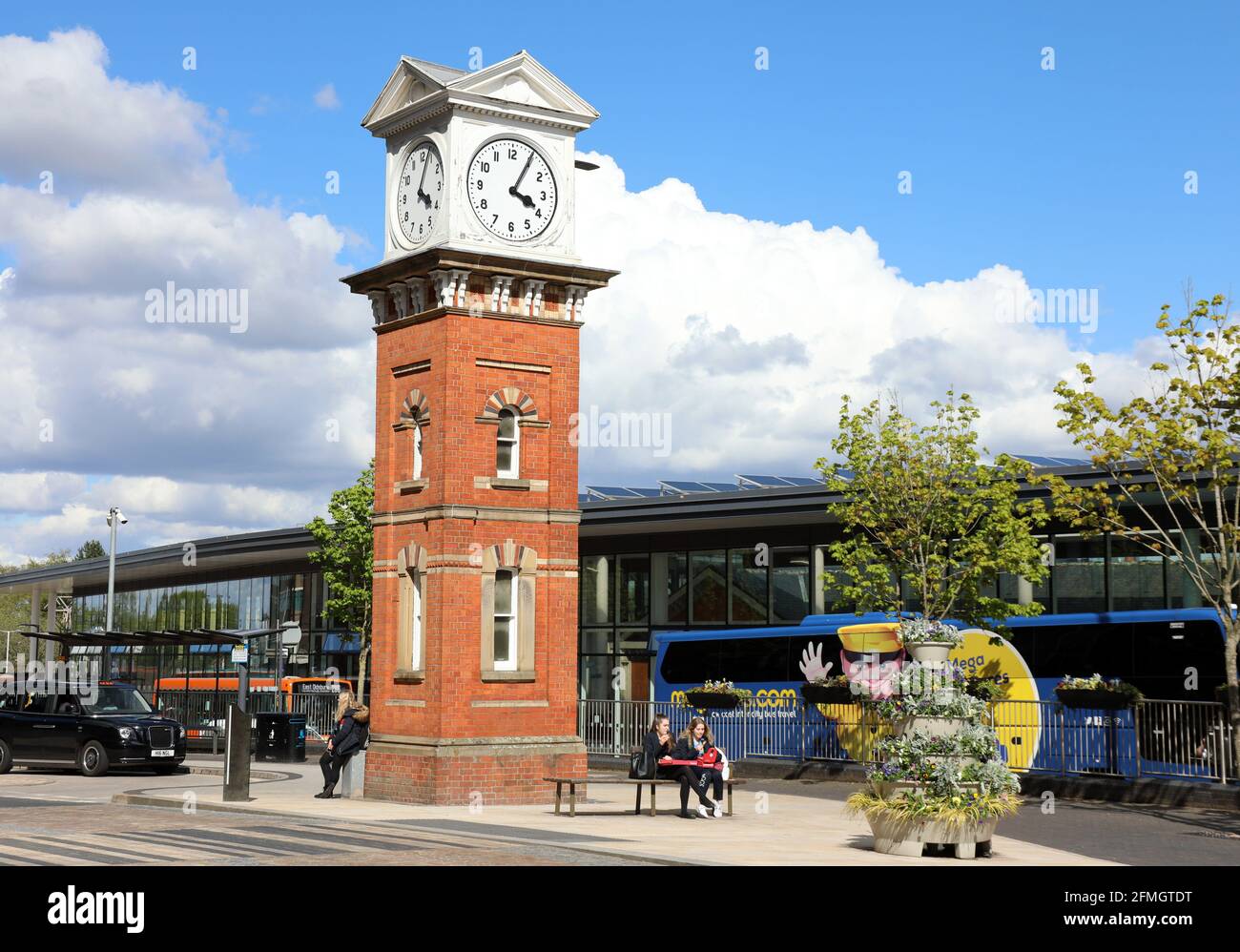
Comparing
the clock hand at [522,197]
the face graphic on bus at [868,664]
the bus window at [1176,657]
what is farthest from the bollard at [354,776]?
the bus window at [1176,657]

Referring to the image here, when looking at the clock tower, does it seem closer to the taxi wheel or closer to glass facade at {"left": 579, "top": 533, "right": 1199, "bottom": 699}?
the taxi wheel

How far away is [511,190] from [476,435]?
415 centimetres

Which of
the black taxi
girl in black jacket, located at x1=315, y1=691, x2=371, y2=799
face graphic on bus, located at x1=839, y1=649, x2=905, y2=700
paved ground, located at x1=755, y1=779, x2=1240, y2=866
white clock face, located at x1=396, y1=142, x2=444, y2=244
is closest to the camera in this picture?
paved ground, located at x1=755, y1=779, x2=1240, y2=866

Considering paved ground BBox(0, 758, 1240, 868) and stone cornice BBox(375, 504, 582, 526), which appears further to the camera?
stone cornice BBox(375, 504, 582, 526)

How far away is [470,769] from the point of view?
24625 mm

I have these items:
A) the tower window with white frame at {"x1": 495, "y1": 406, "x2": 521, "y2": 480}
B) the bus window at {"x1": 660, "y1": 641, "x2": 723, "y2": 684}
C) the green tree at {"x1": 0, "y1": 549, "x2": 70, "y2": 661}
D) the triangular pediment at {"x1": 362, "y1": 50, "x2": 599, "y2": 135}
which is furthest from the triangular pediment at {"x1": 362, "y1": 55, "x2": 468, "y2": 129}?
the green tree at {"x1": 0, "y1": 549, "x2": 70, "y2": 661}

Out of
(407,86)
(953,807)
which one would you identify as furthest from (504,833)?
(407,86)

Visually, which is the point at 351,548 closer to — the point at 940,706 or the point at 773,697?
the point at 773,697

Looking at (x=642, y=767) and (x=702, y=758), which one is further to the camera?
(x=642, y=767)

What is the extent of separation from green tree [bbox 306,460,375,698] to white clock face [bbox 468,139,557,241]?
1120 inches

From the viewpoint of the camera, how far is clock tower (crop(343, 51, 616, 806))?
81.9 feet

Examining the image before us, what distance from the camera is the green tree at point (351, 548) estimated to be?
54.0 m

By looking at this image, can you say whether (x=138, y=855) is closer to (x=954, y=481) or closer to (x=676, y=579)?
(x=954, y=481)

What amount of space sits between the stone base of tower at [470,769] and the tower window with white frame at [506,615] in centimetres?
144
